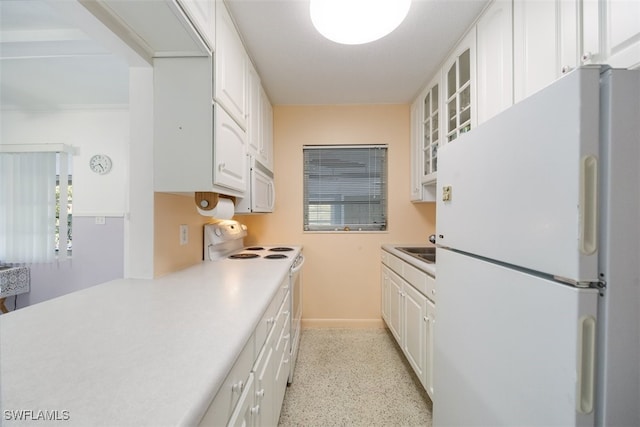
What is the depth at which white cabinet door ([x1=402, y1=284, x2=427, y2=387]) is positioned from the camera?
1.59m

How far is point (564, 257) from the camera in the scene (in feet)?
1.93

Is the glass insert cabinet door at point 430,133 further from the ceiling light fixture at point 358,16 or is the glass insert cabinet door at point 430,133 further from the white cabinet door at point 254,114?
the white cabinet door at point 254,114

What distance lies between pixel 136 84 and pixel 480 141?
1613mm

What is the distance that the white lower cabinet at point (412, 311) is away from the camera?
1496 millimetres

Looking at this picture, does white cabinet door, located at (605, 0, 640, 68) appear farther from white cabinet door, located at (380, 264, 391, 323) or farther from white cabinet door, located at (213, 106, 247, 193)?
white cabinet door, located at (380, 264, 391, 323)

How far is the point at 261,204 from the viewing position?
2.11 m

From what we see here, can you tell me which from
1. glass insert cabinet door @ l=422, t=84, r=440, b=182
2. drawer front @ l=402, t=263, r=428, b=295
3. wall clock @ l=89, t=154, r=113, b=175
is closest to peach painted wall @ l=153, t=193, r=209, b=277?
drawer front @ l=402, t=263, r=428, b=295

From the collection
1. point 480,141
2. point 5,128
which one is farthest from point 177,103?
point 5,128

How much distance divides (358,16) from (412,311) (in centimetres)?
186

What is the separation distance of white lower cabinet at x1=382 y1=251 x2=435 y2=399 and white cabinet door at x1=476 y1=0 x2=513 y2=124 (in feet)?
3.47

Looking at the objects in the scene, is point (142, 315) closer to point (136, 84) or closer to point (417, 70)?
point (136, 84)

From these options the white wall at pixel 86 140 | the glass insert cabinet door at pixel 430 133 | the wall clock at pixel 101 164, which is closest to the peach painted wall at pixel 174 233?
the white wall at pixel 86 140

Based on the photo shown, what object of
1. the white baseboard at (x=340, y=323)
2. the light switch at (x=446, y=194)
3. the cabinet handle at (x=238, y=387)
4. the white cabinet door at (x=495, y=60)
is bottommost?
the white baseboard at (x=340, y=323)

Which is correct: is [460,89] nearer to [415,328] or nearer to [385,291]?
[415,328]
